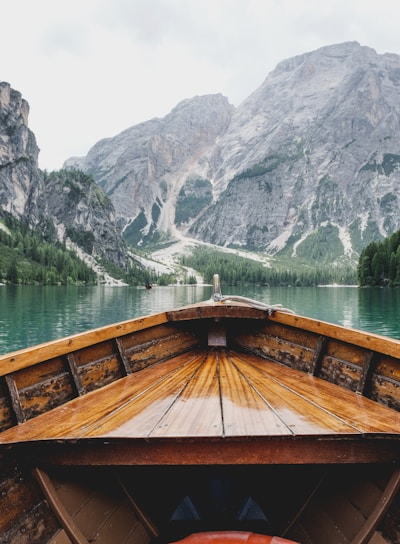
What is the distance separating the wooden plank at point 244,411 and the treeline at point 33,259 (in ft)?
503

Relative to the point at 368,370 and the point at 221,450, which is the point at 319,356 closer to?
the point at 368,370

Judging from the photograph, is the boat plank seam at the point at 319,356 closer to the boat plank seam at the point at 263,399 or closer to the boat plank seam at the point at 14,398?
the boat plank seam at the point at 263,399

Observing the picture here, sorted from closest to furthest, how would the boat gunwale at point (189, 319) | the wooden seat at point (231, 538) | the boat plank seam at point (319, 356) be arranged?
1. the wooden seat at point (231, 538)
2. the boat gunwale at point (189, 319)
3. the boat plank seam at point (319, 356)

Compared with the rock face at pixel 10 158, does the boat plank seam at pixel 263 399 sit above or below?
below

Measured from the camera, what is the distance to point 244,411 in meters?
4.57

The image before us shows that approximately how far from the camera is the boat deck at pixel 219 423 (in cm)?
389

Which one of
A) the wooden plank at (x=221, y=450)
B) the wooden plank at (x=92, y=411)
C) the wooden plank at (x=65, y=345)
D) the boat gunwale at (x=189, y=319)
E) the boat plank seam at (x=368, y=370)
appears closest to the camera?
the wooden plank at (x=221, y=450)

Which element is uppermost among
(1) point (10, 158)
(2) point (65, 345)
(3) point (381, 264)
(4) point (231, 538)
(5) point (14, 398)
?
(1) point (10, 158)

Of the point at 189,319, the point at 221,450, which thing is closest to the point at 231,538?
the point at 221,450

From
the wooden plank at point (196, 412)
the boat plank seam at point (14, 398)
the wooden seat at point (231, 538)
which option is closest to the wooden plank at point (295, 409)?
the wooden plank at point (196, 412)

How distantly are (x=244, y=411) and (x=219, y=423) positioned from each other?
19.5 inches

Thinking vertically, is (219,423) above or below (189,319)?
below

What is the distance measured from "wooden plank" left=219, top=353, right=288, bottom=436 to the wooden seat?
1006 mm

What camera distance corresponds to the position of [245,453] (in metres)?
3.91
